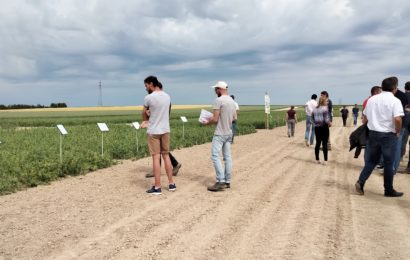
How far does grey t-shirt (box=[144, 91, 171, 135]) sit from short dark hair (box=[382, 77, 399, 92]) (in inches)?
158

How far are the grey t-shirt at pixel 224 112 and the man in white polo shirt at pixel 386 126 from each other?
2.57 metres

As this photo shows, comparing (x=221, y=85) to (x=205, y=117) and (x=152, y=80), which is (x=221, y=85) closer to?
(x=205, y=117)

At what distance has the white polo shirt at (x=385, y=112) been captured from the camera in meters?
6.75

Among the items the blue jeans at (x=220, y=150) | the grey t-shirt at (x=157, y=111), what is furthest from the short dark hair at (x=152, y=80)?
the blue jeans at (x=220, y=150)

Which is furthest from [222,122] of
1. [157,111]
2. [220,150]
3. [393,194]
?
[393,194]

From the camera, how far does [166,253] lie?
4430 mm

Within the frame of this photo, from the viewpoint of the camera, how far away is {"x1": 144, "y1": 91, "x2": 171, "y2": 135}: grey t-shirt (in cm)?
723

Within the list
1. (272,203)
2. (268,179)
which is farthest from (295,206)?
(268,179)

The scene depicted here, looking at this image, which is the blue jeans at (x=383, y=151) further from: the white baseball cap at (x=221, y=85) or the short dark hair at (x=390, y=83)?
the white baseball cap at (x=221, y=85)

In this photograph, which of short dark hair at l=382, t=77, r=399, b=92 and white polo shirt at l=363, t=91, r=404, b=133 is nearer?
white polo shirt at l=363, t=91, r=404, b=133

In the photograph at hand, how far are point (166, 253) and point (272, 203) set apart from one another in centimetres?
269

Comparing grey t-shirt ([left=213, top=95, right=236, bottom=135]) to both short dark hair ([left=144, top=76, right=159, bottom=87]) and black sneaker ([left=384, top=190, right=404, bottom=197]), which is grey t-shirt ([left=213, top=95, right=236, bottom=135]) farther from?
black sneaker ([left=384, top=190, right=404, bottom=197])

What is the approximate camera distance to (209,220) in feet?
18.6

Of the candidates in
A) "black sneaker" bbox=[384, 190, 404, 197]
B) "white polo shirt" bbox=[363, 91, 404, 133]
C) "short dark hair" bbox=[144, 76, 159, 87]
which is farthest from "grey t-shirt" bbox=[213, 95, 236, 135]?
"black sneaker" bbox=[384, 190, 404, 197]
